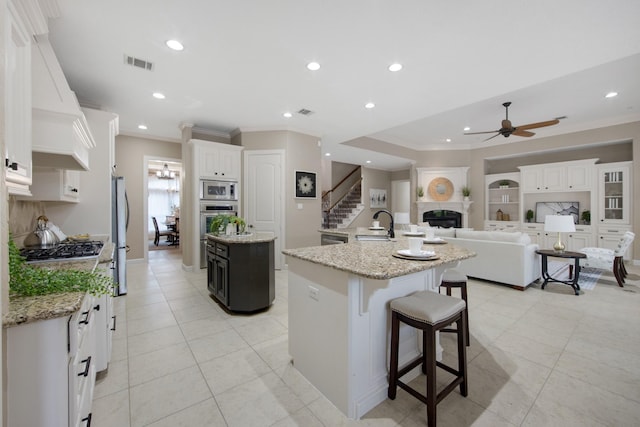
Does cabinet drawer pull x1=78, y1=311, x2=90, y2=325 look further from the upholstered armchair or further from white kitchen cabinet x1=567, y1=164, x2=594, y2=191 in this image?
white kitchen cabinet x1=567, y1=164, x2=594, y2=191

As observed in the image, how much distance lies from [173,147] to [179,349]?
17.1 ft

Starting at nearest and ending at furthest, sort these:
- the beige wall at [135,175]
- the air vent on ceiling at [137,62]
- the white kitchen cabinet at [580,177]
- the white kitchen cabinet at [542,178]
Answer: the air vent on ceiling at [137,62], the beige wall at [135,175], the white kitchen cabinet at [580,177], the white kitchen cabinet at [542,178]

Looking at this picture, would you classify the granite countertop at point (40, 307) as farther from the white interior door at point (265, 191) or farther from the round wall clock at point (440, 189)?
the round wall clock at point (440, 189)

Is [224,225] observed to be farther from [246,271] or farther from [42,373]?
[42,373]

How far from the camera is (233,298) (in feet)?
10.1

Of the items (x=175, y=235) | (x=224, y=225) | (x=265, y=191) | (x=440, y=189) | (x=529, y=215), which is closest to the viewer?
(x=224, y=225)

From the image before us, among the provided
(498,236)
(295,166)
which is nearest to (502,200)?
(498,236)

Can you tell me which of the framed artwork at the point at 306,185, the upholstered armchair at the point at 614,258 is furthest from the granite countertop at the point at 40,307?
the upholstered armchair at the point at 614,258

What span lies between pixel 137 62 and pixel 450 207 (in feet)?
26.3

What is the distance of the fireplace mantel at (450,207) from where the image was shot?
7.83 metres

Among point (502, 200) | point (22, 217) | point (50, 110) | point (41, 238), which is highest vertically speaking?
point (50, 110)

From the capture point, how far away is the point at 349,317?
1.58 metres

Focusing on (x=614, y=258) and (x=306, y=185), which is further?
(x=306, y=185)

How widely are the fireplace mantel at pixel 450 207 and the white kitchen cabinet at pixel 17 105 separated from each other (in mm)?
8209
